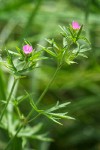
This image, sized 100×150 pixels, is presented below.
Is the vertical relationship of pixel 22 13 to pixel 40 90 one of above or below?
above

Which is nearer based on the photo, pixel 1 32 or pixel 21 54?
pixel 21 54

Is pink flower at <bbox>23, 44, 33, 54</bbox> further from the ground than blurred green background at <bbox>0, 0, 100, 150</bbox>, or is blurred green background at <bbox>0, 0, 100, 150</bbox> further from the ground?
pink flower at <bbox>23, 44, 33, 54</bbox>

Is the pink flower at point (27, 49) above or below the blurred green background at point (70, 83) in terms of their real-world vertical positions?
above

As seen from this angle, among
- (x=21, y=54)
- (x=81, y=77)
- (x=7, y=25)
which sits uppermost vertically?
(x=21, y=54)

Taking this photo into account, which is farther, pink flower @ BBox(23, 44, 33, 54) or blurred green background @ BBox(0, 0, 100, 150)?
blurred green background @ BBox(0, 0, 100, 150)

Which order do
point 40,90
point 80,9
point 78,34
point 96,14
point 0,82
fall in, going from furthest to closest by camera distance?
point 80,9
point 40,90
point 96,14
point 0,82
point 78,34

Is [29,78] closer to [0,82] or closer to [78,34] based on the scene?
[0,82]

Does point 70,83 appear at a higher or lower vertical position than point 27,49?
lower

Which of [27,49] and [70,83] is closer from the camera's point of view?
[27,49]

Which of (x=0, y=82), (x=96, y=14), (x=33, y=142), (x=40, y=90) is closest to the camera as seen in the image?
(x=0, y=82)

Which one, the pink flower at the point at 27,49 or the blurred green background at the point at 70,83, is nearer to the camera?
the pink flower at the point at 27,49

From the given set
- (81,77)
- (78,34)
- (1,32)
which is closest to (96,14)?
(81,77)
